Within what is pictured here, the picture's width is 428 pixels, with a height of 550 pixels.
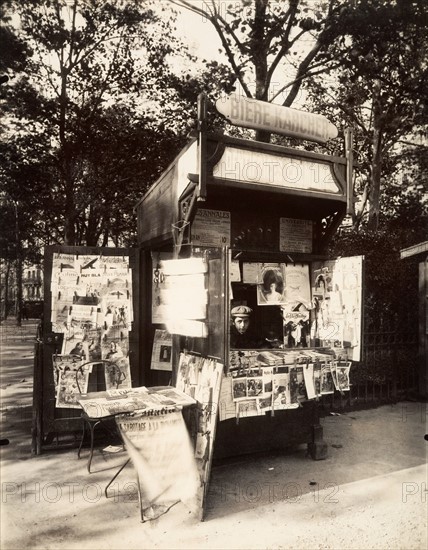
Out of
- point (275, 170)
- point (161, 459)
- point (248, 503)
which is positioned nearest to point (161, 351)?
point (161, 459)

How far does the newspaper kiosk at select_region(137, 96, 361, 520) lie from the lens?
3691mm

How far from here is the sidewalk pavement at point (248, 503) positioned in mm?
3287

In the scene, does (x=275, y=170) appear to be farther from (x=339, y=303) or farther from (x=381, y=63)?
(x=381, y=63)

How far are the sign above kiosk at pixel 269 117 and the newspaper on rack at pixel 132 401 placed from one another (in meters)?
2.43

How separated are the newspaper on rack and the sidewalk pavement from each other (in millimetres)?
899

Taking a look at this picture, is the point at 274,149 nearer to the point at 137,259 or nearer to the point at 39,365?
the point at 137,259

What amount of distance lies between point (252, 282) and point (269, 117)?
202 centimetres

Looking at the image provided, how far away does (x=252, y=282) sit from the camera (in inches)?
205

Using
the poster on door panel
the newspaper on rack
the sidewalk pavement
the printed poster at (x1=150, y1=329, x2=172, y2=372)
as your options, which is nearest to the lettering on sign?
the poster on door panel

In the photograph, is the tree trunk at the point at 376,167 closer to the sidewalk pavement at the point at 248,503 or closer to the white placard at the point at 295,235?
the white placard at the point at 295,235

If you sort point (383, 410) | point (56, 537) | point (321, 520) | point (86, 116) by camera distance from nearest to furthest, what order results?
1. point (56, 537)
2. point (321, 520)
3. point (383, 410)
4. point (86, 116)

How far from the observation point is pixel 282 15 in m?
11.6

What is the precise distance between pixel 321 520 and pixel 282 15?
12.0 m

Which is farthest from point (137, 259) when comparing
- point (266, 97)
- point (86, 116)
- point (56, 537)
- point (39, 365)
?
point (86, 116)
